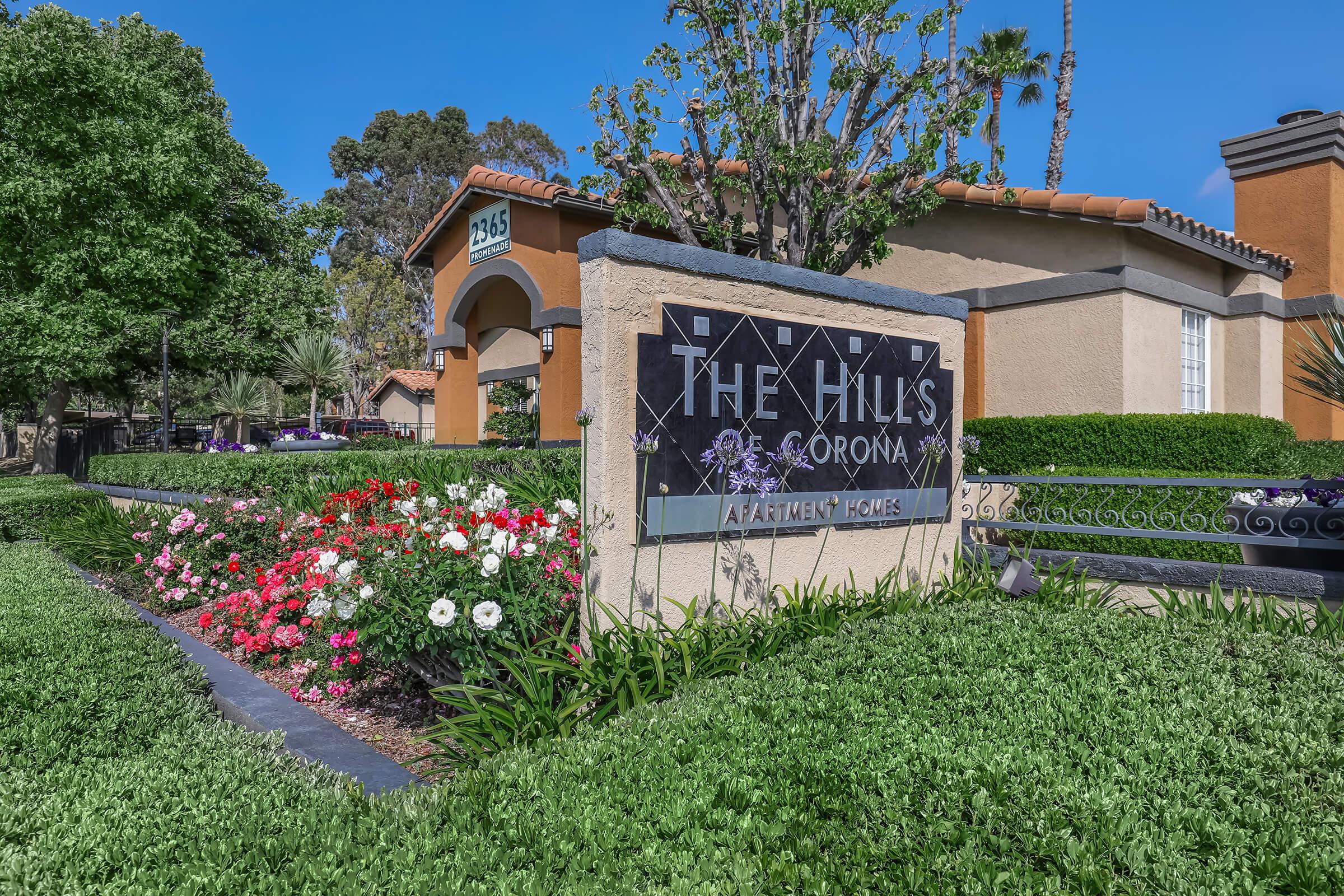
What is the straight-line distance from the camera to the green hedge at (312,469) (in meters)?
7.43

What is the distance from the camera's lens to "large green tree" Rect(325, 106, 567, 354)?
A: 4466cm

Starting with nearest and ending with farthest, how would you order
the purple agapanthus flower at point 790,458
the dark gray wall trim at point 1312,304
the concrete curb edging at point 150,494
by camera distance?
the purple agapanthus flower at point 790,458 → the concrete curb edging at point 150,494 → the dark gray wall trim at point 1312,304

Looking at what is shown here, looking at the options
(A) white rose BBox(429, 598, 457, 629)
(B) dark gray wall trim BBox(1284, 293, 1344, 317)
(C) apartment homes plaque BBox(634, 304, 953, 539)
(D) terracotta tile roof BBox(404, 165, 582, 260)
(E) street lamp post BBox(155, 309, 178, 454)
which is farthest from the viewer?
(E) street lamp post BBox(155, 309, 178, 454)

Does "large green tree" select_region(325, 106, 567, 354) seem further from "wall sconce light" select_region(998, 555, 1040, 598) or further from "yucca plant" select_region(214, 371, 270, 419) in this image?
"wall sconce light" select_region(998, 555, 1040, 598)

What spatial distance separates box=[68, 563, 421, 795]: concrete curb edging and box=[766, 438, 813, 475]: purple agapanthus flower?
2.76 meters

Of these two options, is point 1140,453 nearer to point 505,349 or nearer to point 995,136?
point 505,349

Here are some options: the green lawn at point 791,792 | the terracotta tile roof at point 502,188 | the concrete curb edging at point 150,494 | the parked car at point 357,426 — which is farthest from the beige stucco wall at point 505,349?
the parked car at point 357,426

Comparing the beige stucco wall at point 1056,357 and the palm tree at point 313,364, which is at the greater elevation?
the palm tree at point 313,364

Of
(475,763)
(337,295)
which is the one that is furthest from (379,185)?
(475,763)

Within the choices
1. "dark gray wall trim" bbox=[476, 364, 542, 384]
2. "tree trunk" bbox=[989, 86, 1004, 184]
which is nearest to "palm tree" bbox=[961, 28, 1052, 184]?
"tree trunk" bbox=[989, 86, 1004, 184]

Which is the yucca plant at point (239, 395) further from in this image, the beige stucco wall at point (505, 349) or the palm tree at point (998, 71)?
the palm tree at point (998, 71)

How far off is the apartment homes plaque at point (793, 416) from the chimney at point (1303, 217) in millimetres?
10052

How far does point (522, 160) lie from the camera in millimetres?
44812

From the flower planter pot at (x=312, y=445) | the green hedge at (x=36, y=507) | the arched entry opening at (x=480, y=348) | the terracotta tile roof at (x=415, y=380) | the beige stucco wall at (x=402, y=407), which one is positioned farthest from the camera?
the beige stucco wall at (x=402, y=407)
